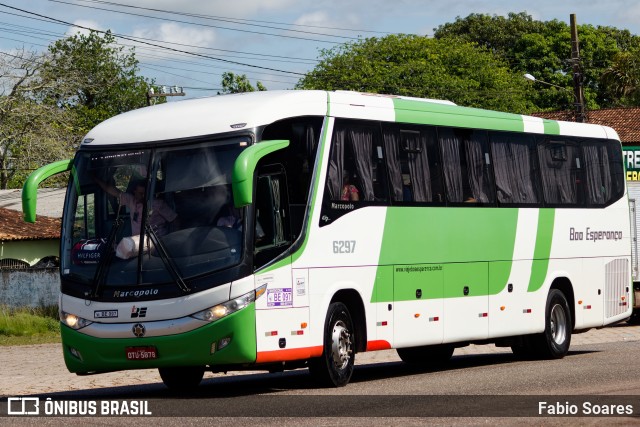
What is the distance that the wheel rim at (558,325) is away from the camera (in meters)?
21.2

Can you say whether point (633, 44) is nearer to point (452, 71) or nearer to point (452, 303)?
point (452, 71)

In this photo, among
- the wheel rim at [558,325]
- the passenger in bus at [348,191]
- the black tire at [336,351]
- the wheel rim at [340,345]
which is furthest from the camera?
the wheel rim at [558,325]

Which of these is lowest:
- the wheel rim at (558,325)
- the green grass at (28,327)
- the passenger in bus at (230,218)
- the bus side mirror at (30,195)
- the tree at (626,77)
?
the green grass at (28,327)

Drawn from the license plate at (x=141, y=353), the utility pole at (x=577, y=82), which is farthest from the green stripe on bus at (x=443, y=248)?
the utility pole at (x=577, y=82)

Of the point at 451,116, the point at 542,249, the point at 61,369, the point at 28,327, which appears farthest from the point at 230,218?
the point at 28,327

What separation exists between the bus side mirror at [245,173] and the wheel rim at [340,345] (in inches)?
102

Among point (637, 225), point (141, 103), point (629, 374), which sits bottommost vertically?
point (629, 374)

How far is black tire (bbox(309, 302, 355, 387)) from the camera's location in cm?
1537

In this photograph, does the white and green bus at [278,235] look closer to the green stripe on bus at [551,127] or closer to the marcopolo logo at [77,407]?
the marcopolo logo at [77,407]

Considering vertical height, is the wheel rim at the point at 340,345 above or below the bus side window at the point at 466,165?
below

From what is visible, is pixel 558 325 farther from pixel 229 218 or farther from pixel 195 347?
pixel 195 347

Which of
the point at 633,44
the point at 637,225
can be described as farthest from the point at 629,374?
the point at 633,44

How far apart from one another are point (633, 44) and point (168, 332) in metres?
84.3

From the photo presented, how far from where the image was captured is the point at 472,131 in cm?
1939
